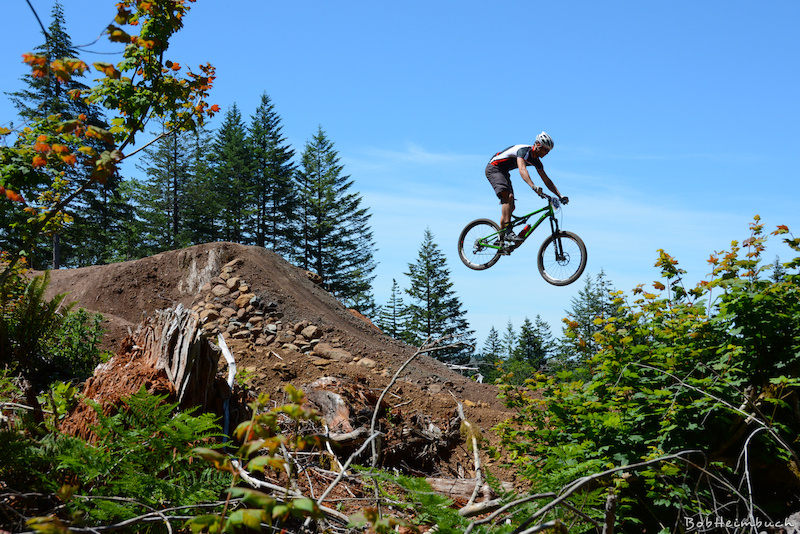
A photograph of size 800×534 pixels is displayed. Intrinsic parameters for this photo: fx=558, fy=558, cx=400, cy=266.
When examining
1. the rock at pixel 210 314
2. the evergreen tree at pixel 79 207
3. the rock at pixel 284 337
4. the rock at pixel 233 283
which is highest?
A: the evergreen tree at pixel 79 207

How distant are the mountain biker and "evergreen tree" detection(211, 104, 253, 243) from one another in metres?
31.2

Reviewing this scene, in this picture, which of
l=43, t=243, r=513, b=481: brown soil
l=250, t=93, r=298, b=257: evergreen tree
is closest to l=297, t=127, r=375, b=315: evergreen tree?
l=250, t=93, r=298, b=257: evergreen tree

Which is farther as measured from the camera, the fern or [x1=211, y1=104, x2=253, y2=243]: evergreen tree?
[x1=211, y1=104, x2=253, y2=243]: evergreen tree

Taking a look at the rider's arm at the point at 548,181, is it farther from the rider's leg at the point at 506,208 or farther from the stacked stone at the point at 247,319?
the stacked stone at the point at 247,319

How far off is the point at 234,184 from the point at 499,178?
32.2m

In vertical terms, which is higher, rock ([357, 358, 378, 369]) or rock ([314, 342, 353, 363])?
rock ([314, 342, 353, 363])

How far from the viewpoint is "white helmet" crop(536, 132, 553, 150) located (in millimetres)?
8227

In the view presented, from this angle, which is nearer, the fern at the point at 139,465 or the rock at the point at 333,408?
the fern at the point at 139,465

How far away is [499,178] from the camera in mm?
8797

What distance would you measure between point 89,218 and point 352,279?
1693 centimetres

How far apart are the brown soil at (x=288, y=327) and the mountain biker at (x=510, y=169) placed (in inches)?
115

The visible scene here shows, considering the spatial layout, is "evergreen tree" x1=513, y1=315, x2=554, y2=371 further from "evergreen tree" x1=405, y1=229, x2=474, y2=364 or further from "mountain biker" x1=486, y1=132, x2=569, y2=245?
"mountain biker" x1=486, y1=132, x2=569, y2=245

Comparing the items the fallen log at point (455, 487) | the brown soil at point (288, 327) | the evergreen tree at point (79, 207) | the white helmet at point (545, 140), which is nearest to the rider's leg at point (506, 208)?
the white helmet at point (545, 140)

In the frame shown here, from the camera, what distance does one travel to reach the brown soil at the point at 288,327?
7480 millimetres
